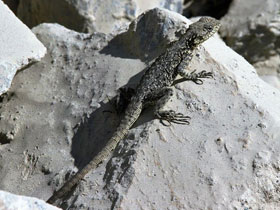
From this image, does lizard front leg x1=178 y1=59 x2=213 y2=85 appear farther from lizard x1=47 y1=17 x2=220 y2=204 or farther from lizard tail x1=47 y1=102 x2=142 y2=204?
Result: lizard tail x1=47 y1=102 x2=142 y2=204

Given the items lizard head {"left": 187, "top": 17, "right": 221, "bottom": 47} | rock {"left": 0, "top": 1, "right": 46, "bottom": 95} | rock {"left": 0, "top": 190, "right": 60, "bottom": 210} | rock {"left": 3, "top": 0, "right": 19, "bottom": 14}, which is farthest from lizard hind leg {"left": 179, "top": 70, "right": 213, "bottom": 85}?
rock {"left": 3, "top": 0, "right": 19, "bottom": 14}

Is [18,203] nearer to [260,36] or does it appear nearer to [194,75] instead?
[194,75]

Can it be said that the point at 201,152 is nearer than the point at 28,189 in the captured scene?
Yes

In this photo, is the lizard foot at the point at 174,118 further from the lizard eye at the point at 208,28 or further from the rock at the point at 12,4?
the rock at the point at 12,4

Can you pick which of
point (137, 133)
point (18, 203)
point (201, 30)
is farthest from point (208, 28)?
point (18, 203)

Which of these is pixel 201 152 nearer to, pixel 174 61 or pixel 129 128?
pixel 129 128

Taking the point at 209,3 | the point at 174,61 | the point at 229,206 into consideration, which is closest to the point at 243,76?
the point at 174,61
